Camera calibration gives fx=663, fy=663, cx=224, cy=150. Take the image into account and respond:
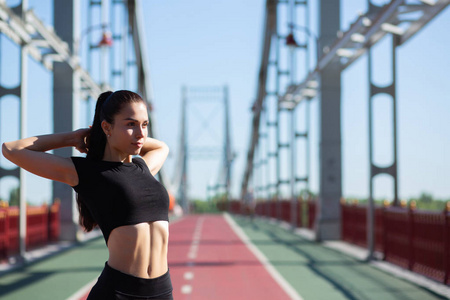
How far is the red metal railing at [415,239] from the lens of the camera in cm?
827

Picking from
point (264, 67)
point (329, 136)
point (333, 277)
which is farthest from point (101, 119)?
point (264, 67)

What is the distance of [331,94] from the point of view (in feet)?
54.0

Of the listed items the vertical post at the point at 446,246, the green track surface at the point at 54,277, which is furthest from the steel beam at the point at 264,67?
the vertical post at the point at 446,246

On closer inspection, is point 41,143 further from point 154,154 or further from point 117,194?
point 154,154

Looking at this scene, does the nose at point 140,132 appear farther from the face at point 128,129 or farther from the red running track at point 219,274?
the red running track at point 219,274

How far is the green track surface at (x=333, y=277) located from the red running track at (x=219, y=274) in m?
0.37

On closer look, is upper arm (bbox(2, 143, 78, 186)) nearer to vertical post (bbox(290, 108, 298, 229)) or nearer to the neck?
the neck

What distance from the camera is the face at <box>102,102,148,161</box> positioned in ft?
7.10

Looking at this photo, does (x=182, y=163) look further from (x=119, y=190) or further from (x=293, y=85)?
(x=119, y=190)

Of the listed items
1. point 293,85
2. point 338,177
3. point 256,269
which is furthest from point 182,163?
point 256,269

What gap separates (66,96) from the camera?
54.4ft

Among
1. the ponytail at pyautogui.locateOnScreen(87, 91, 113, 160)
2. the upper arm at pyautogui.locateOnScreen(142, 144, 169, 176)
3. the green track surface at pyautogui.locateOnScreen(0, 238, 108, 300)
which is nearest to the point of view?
the ponytail at pyautogui.locateOnScreen(87, 91, 113, 160)

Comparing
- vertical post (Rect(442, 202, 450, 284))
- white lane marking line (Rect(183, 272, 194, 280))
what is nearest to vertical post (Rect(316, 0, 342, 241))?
white lane marking line (Rect(183, 272, 194, 280))

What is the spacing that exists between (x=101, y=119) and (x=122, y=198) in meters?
0.28
